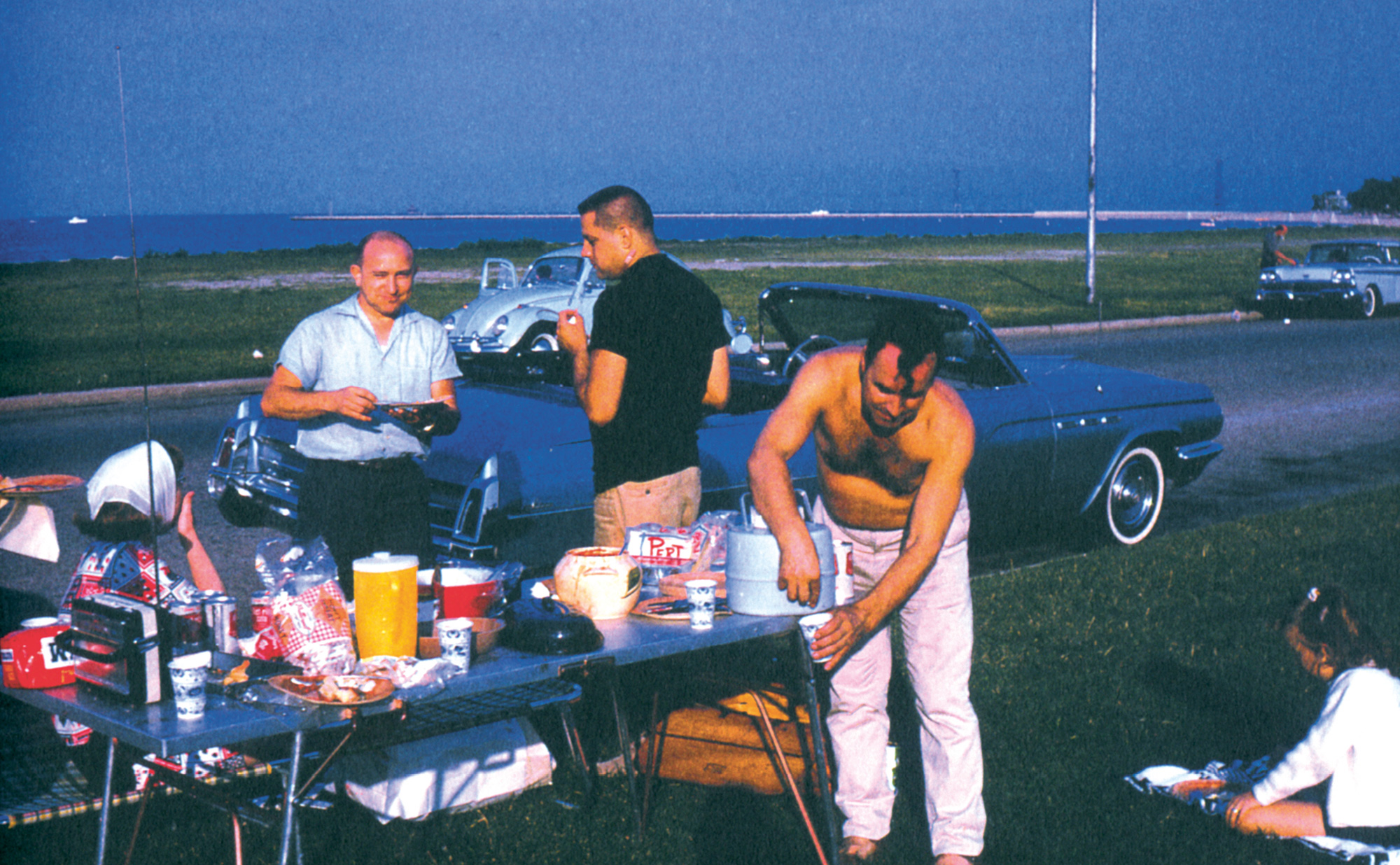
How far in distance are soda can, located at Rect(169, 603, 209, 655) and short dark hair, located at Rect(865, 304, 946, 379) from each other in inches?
71.2

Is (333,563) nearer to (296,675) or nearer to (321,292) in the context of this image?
(296,675)

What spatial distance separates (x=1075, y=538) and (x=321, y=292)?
25.0 meters

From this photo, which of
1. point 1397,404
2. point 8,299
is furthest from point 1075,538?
point 8,299

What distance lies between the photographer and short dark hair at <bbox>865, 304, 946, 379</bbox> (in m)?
3.14

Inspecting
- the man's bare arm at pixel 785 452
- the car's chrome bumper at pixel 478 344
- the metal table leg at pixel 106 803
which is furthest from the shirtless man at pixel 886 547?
the car's chrome bumper at pixel 478 344

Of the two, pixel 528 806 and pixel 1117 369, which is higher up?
pixel 1117 369

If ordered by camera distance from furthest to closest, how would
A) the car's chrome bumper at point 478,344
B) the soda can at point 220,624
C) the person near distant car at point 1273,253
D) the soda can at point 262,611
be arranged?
1. the person near distant car at point 1273,253
2. the car's chrome bumper at point 478,344
3. the soda can at point 220,624
4. the soda can at point 262,611

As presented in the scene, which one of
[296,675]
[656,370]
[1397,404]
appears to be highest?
[656,370]

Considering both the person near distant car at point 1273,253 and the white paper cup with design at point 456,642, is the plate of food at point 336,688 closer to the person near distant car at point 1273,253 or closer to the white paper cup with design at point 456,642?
the white paper cup with design at point 456,642

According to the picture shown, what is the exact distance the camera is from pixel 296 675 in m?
2.86

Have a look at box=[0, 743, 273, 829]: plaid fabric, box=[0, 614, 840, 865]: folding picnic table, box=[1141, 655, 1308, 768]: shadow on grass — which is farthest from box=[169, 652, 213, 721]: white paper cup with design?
box=[1141, 655, 1308, 768]: shadow on grass

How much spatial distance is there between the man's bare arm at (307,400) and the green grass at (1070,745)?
121cm

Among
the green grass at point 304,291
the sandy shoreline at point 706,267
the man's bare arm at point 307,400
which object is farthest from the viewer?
the sandy shoreline at point 706,267

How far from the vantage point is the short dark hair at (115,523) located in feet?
12.1
